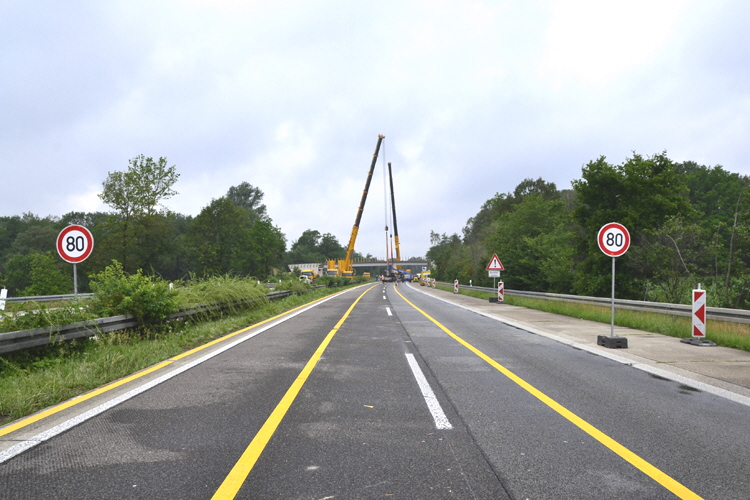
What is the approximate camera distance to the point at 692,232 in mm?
20438

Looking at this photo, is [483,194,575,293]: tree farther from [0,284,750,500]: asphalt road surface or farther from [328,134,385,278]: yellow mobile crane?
[0,284,750,500]: asphalt road surface

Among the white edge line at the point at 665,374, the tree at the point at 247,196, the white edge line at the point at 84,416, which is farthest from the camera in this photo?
the tree at the point at 247,196

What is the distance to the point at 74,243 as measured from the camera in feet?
28.4

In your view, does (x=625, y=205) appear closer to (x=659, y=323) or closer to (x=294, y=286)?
(x=659, y=323)

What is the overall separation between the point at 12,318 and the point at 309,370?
481 cm

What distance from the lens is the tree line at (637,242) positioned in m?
18.5

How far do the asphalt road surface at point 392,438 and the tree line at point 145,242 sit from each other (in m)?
9.35

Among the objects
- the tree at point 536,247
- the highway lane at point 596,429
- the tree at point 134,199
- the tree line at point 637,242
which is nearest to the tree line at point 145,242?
the tree at point 134,199

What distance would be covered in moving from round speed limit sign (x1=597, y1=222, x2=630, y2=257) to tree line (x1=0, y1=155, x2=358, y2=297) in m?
11.7

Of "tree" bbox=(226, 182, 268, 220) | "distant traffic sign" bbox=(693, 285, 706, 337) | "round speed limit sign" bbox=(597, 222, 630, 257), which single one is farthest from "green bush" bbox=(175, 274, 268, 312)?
"tree" bbox=(226, 182, 268, 220)

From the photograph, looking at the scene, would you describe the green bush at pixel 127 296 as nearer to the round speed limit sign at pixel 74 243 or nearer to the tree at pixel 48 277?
the round speed limit sign at pixel 74 243

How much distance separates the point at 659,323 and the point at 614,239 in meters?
3.53

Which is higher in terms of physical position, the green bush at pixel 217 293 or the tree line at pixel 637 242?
the tree line at pixel 637 242

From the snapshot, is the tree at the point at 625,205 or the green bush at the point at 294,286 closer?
the green bush at the point at 294,286
